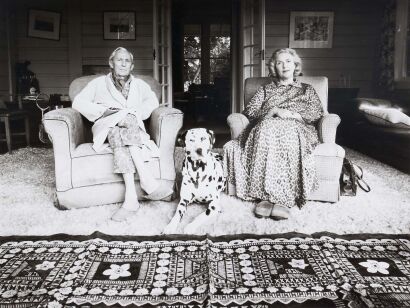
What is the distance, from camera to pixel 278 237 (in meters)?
2.41

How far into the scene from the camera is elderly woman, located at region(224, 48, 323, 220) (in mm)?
2900

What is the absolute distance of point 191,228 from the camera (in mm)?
2547

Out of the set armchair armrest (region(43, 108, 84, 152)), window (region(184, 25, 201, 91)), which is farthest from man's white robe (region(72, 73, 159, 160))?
window (region(184, 25, 201, 91))

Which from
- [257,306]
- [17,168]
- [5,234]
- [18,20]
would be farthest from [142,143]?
[18,20]

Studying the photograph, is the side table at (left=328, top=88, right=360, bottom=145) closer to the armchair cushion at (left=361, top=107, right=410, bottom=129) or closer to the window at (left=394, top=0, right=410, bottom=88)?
the armchair cushion at (left=361, top=107, right=410, bottom=129)

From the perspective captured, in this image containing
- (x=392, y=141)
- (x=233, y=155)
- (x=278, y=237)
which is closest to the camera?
(x=278, y=237)

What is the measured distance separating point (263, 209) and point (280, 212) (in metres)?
0.12

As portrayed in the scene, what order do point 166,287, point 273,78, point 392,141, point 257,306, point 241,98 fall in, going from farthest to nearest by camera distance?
point 241,98, point 392,141, point 273,78, point 166,287, point 257,306

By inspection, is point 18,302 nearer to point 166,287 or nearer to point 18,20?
point 166,287

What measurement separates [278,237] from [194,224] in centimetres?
50

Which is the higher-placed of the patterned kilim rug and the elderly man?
the elderly man

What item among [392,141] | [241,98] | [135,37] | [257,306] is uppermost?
[135,37]

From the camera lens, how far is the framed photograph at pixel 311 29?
7.11 metres

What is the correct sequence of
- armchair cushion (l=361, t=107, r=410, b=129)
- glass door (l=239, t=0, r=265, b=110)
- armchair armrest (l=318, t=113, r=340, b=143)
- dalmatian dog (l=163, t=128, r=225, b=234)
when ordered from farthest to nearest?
glass door (l=239, t=0, r=265, b=110) → armchair cushion (l=361, t=107, r=410, b=129) → armchair armrest (l=318, t=113, r=340, b=143) → dalmatian dog (l=163, t=128, r=225, b=234)
